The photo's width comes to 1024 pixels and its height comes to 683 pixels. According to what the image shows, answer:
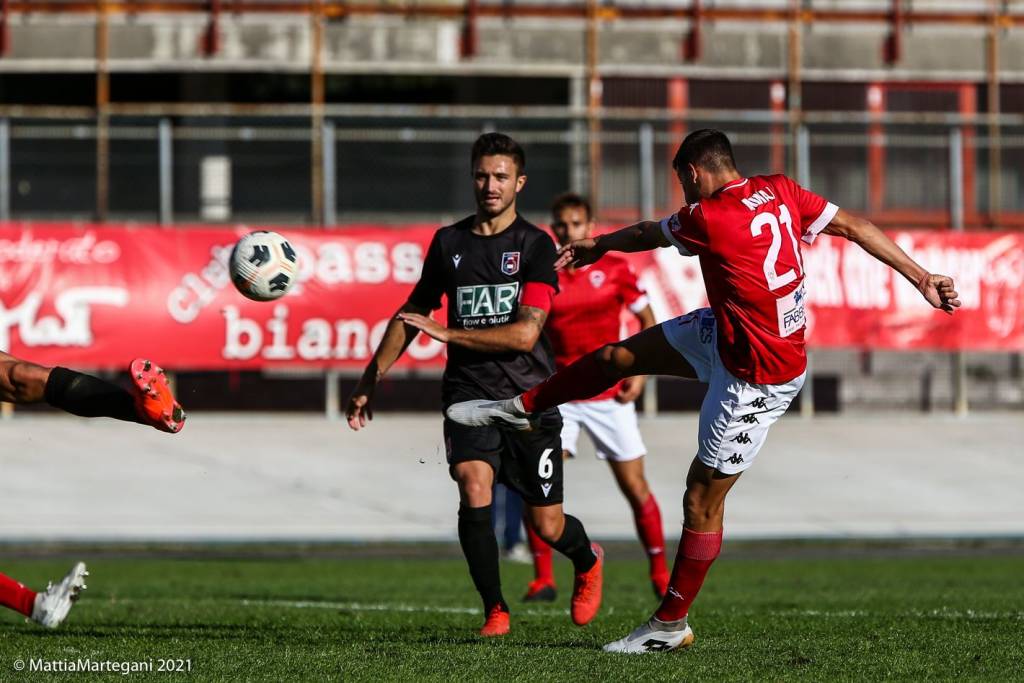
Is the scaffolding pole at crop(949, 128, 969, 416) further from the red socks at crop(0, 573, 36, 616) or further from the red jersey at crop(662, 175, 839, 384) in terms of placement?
the red socks at crop(0, 573, 36, 616)

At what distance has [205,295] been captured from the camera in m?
19.0

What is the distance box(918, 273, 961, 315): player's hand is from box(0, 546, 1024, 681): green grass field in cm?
150

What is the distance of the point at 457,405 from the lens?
743cm

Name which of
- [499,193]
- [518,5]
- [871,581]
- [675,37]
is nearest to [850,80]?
[675,37]

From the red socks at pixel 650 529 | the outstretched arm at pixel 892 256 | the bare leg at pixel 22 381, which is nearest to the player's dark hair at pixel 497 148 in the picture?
the outstretched arm at pixel 892 256

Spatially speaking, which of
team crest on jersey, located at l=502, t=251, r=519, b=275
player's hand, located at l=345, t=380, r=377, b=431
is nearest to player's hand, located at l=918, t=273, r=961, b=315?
team crest on jersey, located at l=502, t=251, r=519, b=275

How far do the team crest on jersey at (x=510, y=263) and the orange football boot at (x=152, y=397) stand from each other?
175cm

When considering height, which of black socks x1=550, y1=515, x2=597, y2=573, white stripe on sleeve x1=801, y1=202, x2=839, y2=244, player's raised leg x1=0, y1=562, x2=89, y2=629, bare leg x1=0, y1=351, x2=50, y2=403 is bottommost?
player's raised leg x1=0, y1=562, x2=89, y2=629

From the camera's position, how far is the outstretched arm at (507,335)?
7328 mm

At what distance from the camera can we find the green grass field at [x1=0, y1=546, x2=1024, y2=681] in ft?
20.7

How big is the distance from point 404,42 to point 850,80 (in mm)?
7106

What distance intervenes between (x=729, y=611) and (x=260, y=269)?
361 centimetres

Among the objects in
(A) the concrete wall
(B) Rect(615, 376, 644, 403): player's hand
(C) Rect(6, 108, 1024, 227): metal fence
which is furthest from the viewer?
(C) Rect(6, 108, 1024, 227): metal fence

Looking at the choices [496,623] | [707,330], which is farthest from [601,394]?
[707,330]
